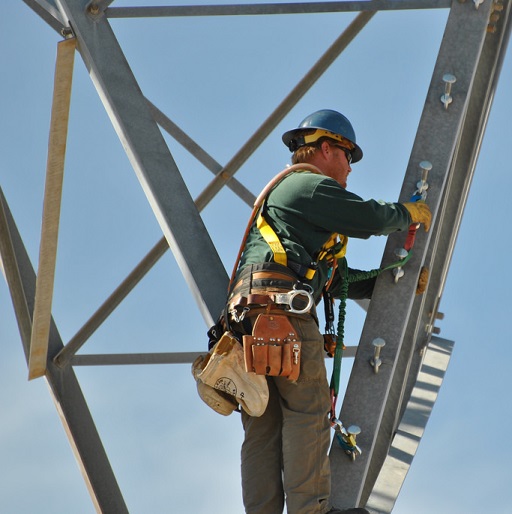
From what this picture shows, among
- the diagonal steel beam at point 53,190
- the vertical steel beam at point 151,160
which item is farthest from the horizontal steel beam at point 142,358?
the vertical steel beam at point 151,160

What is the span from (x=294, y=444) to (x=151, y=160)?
2.13m

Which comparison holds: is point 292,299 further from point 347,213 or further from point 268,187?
point 268,187

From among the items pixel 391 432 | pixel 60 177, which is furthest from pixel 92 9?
pixel 391 432

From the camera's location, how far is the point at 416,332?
1005cm

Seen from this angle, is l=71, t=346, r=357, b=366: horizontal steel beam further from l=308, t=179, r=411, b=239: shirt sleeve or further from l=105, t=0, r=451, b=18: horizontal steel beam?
l=308, t=179, r=411, b=239: shirt sleeve

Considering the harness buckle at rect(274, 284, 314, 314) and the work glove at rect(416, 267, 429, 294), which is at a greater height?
the work glove at rect(416, 267, 429, 294)

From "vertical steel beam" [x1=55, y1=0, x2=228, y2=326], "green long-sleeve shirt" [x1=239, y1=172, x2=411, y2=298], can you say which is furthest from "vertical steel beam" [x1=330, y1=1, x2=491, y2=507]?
"vertical steel beam" [x1=55, y1=0, x2=228, y2=326]

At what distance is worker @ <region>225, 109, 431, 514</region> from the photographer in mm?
7758

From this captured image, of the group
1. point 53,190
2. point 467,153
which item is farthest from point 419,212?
point 53,190

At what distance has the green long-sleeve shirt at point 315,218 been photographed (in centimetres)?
812

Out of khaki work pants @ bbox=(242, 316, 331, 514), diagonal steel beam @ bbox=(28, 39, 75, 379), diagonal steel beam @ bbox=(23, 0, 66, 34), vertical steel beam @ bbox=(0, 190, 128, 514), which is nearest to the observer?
khaki work pants @ bbox=(242, 316, 331, 514)

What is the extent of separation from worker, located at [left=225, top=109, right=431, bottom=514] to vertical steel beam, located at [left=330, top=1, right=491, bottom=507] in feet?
0.74

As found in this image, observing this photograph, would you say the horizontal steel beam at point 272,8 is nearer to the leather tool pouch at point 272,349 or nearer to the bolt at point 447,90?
the bolt at point 447,90

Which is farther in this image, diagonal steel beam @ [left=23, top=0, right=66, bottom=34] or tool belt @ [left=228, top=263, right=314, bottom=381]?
diagonal steel beam @ [left=23, top=0, right=66, bottom=34]
